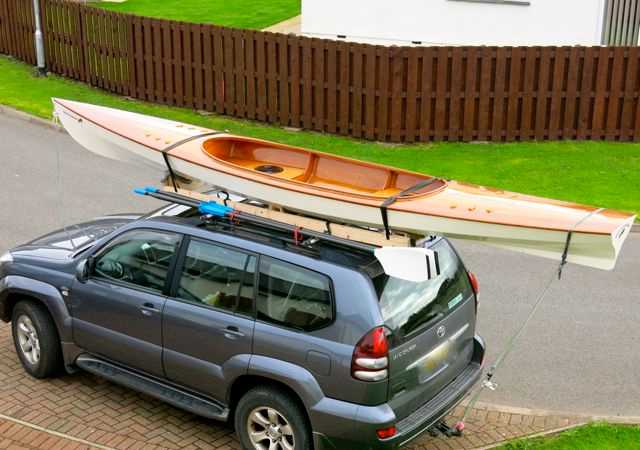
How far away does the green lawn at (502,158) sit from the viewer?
1425cm

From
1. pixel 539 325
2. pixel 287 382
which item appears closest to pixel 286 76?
pixel 539 325

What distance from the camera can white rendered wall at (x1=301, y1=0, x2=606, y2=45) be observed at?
19.2 metres

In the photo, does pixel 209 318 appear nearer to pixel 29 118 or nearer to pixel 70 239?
pixel 70 239

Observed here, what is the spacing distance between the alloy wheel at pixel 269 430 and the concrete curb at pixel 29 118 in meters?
11.2

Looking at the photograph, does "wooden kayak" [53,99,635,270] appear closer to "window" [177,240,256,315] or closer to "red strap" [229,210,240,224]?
"red strap" [229,210,240,224]

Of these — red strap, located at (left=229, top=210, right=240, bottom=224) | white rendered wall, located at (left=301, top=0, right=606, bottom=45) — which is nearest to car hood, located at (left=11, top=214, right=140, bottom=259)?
red strap, located at (left=229, top=210, right=240, bottom=224)

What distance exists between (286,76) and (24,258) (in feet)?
31.4

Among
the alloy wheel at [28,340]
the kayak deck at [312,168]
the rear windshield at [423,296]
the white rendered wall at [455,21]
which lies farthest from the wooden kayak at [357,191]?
the white rendered wall at [455,21]

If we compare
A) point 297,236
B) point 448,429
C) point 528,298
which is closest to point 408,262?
point 297,236

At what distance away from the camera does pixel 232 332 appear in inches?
276

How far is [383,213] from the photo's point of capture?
7008 millimetres

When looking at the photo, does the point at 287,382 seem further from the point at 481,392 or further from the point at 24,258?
the point at 24,258

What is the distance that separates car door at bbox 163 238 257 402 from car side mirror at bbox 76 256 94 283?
91 centimetres

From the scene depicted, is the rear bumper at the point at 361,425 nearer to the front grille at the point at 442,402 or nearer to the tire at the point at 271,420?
the front grille at the point at 442,402
